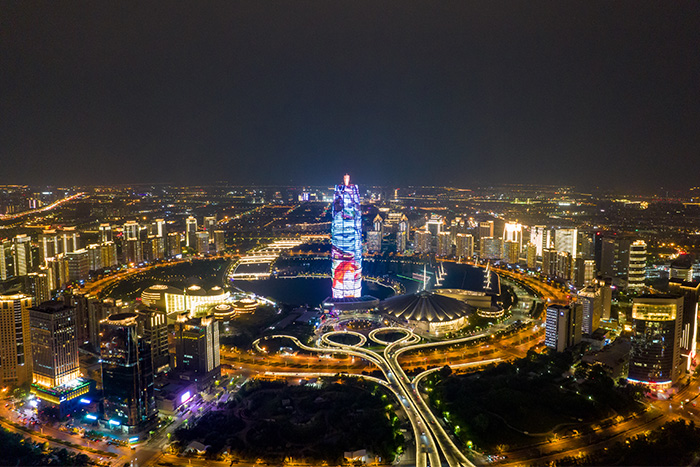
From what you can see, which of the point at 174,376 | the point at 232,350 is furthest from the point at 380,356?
the point at 174,376

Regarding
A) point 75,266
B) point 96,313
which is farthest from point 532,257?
point 75,266

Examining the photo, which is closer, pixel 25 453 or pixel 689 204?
pixel 25 453

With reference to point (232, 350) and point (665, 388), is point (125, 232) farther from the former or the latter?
point (665, 388)

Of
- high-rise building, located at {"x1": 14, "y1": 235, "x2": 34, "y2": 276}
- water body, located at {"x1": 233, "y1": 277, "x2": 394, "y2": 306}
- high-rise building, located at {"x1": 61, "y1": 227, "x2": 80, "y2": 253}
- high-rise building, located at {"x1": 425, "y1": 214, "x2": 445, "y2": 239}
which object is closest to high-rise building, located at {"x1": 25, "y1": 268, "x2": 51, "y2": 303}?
high-rise building, located at {"x1": 14, "y1": 235, "x2": 34, "y2": 276}

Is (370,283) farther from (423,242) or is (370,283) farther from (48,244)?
(48,244)

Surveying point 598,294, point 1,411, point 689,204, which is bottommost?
point 1,411

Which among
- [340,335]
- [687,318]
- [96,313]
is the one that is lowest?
[340,335]
